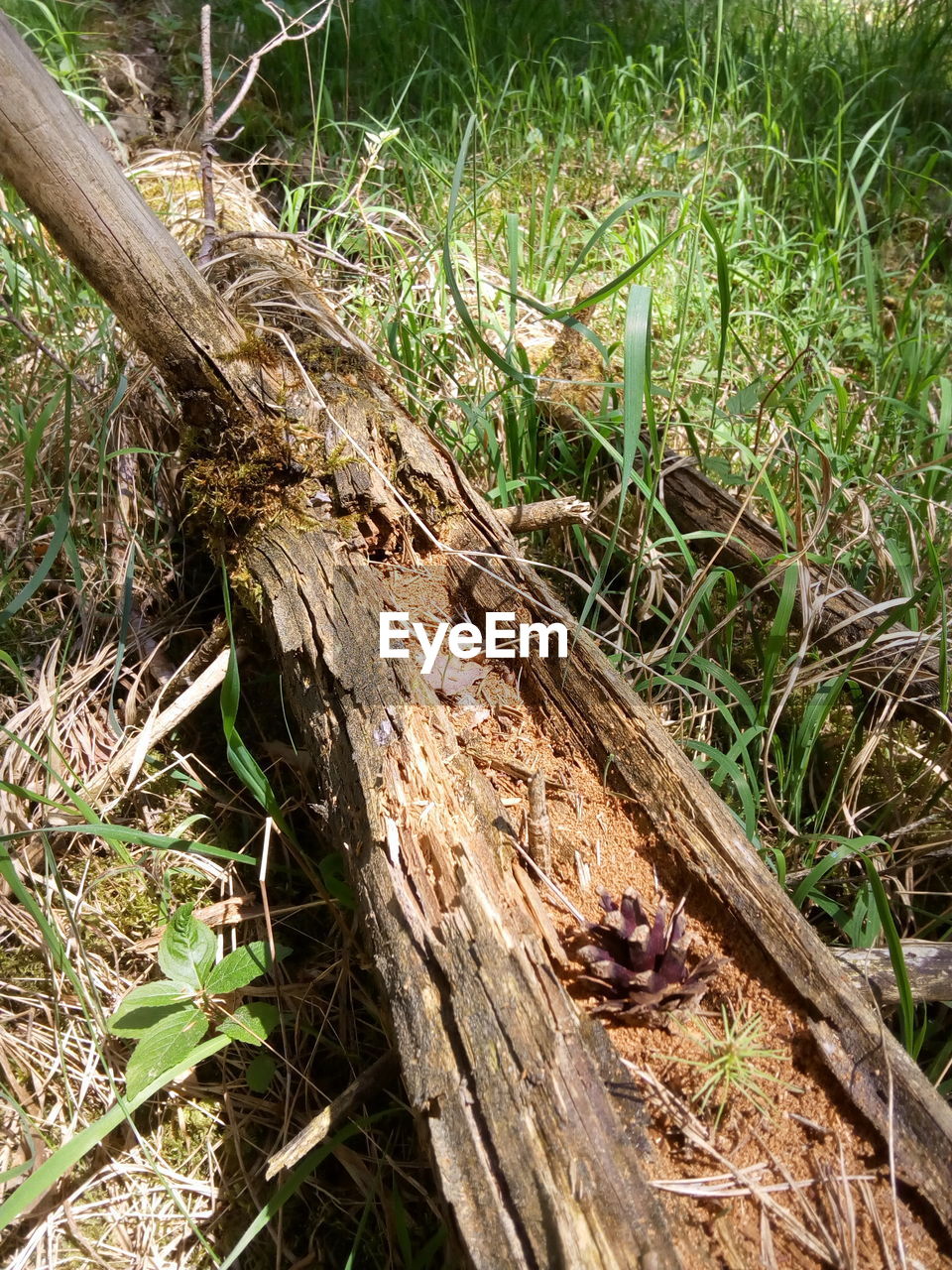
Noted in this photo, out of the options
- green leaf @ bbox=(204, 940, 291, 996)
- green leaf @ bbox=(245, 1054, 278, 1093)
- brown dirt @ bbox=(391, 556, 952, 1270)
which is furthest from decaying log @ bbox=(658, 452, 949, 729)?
green leaf @ bbox=(245, 1054, 278, 1093)

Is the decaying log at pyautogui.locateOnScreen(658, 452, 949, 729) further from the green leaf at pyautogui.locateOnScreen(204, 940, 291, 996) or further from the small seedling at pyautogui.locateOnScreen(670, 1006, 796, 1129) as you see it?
the green leaf at pyautogui.locateOnScreen(204, 940, 291, 996)

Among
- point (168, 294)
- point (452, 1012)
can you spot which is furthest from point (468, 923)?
point (168, 294)

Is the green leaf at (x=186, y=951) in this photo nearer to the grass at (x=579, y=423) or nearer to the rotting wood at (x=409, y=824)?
the grass at (x=579, y=423)

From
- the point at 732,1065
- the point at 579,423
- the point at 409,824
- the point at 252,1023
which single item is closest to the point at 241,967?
the point at 252,1023

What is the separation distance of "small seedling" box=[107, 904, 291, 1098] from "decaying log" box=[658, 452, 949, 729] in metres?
1.25

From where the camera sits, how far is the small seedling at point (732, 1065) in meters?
1.15

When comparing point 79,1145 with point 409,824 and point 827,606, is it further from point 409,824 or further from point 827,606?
point 827,606

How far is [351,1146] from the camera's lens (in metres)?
1.52

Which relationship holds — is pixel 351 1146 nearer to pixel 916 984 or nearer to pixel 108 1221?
pixel 108 1221

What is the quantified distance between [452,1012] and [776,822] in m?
0.99

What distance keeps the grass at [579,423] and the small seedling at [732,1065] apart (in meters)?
0.29

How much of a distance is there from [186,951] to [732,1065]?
978mm

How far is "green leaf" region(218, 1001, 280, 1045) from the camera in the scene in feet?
5.05

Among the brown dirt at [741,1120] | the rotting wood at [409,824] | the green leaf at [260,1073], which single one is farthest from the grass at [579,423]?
the rotting wood at [409,824]
